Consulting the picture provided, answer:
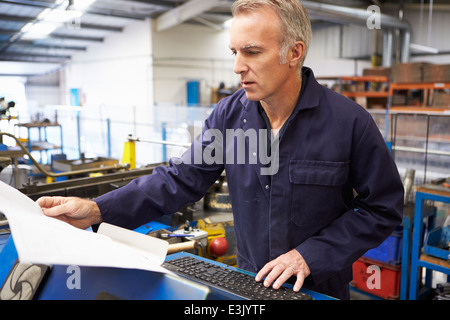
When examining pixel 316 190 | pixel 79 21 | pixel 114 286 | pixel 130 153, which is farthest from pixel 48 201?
pixel 79 21

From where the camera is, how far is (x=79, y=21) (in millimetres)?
9273

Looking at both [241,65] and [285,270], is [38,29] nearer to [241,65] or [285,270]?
[241,65]

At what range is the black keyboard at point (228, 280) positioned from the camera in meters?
0.87

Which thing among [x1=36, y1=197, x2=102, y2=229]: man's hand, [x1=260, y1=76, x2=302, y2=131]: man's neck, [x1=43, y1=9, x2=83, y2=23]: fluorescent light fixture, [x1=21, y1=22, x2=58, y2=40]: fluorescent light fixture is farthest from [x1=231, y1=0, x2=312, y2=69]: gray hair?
[x1=21, y1=22, x2=58, y2=40]: fluorescent light fixture

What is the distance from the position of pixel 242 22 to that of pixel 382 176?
557 mm

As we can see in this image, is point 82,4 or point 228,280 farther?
point 82,4

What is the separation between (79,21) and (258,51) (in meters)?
9.48

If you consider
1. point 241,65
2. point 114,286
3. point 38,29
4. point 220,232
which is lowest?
point 220,232

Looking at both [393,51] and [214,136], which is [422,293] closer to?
[214,136]

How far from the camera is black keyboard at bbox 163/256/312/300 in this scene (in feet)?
2.86

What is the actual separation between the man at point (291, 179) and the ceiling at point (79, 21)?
22.4 ft

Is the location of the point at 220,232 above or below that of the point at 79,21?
below

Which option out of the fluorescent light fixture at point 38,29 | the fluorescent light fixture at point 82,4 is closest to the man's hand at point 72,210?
the fluorescent light fixture at point 82,4
